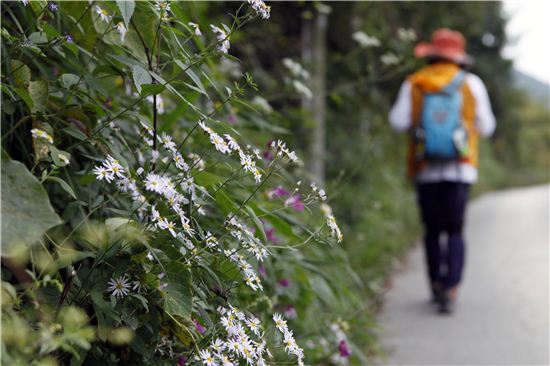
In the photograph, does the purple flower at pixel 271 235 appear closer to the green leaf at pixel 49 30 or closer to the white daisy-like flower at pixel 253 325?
the white daisy-like flower at pixel 253 325

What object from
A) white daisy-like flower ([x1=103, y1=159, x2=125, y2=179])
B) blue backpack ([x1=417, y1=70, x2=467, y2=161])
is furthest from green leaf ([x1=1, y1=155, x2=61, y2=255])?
blue backpack ([x1=417, y1=70, x2=467, y2=161])

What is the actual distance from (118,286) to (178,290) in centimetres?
14

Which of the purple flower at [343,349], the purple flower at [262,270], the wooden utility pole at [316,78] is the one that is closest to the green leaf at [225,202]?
the purple flower at [262,270]

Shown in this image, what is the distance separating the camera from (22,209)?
57.8 inches

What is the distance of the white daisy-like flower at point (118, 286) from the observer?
1.70m

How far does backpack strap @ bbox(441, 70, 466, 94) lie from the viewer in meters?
5.28

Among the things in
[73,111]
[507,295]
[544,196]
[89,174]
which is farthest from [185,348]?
[544,196]

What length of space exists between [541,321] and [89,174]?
12.9 ft

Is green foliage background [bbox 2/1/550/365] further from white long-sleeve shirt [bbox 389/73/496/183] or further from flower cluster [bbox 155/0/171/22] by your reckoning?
white long-sleeve shirt [bbox 389/73/496/183]

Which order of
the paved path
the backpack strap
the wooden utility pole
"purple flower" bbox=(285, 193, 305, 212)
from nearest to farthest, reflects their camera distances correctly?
"purple flower" bbox=(285, 193, 305, 212) → the paved path → the backpack strap → the wooden utility pole

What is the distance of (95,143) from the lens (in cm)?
202

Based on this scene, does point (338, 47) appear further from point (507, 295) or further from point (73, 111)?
point (73, 111)

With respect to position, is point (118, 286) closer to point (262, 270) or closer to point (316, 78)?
point (262, 270)

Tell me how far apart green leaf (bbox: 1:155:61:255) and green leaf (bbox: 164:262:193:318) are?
1.17 ft
